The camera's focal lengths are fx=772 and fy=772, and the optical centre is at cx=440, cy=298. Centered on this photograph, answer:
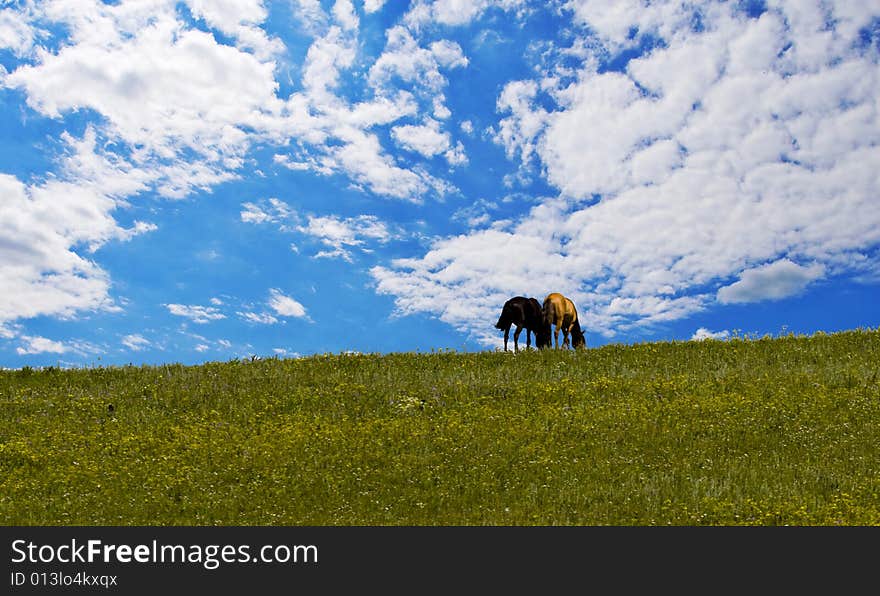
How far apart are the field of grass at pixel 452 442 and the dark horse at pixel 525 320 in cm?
555

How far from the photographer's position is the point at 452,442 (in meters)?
18.8

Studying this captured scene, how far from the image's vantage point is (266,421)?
851 inches

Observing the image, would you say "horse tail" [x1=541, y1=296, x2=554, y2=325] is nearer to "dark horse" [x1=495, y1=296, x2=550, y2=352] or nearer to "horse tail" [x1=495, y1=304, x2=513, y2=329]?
"dark horse" [x1=495, y1=296, x2=550, y2=352]

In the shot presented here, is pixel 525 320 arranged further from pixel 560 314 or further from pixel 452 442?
pixel 452 442

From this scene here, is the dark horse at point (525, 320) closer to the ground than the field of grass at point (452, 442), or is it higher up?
higher up

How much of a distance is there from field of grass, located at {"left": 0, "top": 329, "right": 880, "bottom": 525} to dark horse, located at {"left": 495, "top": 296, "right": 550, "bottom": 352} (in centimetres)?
555

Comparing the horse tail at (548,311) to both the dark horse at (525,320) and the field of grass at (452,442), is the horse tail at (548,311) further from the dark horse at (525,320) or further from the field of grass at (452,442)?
the field of grass at (452,442)

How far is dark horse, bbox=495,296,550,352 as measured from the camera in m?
36.0

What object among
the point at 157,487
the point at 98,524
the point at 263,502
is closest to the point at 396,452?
the point at 263,502

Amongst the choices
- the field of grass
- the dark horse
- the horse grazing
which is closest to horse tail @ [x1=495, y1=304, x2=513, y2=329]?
the dark horse

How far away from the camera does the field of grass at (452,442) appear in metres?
14.5

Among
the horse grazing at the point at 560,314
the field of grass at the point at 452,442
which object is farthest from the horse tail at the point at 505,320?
the field of grass at the point at 452,442
